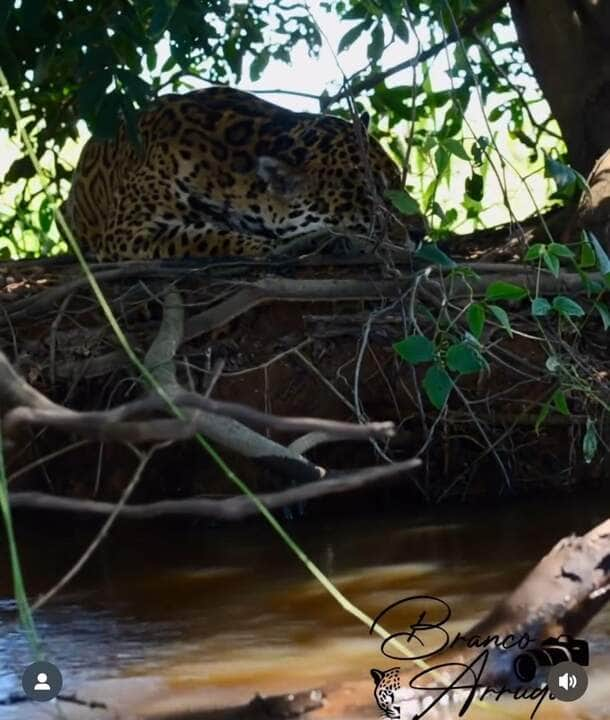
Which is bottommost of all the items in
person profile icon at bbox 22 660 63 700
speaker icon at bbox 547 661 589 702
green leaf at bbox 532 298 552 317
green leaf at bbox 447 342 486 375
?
speaker icon at bbox 547 661 589 702

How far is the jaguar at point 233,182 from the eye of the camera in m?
5.72

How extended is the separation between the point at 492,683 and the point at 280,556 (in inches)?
69.1

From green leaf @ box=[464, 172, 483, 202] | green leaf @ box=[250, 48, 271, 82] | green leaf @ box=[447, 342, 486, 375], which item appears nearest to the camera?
green leaf @ box=[447, 342, 486, 375]

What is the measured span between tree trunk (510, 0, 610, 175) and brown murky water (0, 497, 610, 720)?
1.64m

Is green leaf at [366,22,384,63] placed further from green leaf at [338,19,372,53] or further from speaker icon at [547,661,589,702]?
speaker icon at [547,661,589,702]

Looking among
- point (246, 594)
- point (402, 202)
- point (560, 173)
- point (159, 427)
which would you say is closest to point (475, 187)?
point (402, 202)

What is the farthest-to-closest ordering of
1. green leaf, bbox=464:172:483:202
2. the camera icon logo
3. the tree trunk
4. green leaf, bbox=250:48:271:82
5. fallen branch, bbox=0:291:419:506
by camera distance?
the tree trunk, green leaf, bbox=250:48:271:82, green leaf, bbox=464:172:483:202, the camera icon logo, fallen branch, bbox=0:291:419:506

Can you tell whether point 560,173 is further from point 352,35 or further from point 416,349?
point 352,35

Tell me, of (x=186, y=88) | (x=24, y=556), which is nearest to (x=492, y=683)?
(x=24, y=556)

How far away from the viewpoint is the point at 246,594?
3955 millimetres

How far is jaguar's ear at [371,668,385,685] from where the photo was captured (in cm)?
286

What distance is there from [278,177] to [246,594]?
2347mm

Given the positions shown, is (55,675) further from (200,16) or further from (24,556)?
(200,16)

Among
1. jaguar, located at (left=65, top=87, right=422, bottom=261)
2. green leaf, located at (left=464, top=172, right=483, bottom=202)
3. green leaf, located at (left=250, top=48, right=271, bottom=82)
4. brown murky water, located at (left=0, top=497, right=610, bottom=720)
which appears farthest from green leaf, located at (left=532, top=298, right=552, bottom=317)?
green leaf, located at (left=250, top=48, right=271, bottom=82)
